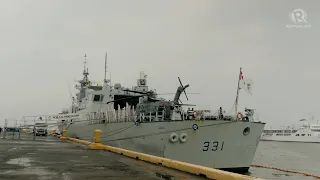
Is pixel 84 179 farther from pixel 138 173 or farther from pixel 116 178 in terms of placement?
pixel 138 173

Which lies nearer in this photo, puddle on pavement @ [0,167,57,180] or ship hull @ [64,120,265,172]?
puddle on pavement @ [0,167,57,180]

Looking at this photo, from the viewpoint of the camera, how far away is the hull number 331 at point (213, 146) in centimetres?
1797

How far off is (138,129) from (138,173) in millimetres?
10682

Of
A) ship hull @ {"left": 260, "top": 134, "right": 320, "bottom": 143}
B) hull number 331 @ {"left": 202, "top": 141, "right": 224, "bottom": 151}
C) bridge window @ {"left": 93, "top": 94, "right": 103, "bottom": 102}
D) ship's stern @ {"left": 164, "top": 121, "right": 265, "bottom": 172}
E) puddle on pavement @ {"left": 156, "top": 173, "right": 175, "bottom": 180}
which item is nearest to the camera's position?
puddle on pavement @ {"left": 156, "top": 173, "right": 175, "bottom": 180}

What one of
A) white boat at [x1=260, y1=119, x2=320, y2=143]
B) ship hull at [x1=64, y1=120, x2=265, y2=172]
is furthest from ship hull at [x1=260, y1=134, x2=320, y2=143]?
ship hull at [x1=64, y1=120, x2=265, y2=172]

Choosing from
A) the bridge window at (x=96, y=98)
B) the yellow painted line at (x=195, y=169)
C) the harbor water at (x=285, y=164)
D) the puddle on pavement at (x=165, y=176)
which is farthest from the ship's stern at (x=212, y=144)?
the bridge window at (x=96, y=98)

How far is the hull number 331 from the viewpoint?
17969mm

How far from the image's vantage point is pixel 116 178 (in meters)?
7.42

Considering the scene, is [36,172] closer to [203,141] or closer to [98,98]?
[203,141]

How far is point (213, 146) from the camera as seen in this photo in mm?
18062

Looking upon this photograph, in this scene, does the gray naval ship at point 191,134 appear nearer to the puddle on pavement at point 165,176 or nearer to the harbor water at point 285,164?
the harbor water at point 285,164

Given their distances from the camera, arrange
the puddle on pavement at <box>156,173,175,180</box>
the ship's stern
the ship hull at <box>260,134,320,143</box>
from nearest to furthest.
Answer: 1. the puddle on pavement at <box>156,173,175,180</box>
2. the ship's stern
3. the ship hull at <box>260,134,320,143</box>

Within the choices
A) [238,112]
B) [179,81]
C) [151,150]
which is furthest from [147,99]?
[238,112]

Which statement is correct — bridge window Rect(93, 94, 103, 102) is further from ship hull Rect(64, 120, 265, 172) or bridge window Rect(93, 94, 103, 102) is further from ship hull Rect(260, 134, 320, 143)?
ship hull Rect(260, 134, 320, 143)
